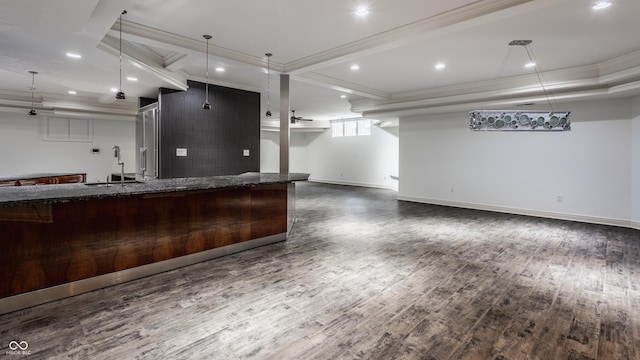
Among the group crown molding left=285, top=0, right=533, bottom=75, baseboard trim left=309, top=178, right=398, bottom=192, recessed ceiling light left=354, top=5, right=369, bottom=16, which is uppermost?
recessed ceiling light left=354, top=5, right=369, bottom=16

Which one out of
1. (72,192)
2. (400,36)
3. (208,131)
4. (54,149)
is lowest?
(72,192)

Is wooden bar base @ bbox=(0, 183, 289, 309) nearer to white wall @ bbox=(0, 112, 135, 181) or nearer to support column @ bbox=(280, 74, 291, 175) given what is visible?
support column @ bbox=(280, 74, 291, 175)

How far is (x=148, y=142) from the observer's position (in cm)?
660

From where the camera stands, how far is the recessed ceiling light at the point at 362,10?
3357 mm

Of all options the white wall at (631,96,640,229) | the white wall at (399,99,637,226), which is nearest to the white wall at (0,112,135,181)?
the white wall at (399,99,637,226)

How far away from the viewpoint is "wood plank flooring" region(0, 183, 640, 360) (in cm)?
214

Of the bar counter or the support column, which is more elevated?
the support column

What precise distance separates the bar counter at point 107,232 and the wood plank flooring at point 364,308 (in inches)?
6.1

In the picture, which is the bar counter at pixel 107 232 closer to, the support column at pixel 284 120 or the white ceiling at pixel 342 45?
the support column at pixel 284 120

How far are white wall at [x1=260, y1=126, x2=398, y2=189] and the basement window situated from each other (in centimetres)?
21

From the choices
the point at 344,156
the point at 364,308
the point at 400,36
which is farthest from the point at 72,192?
the point at 344,156

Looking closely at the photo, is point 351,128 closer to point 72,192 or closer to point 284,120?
point 284,120

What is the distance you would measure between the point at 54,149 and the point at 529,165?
12681mm

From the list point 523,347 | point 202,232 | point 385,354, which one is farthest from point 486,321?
point 202,232
